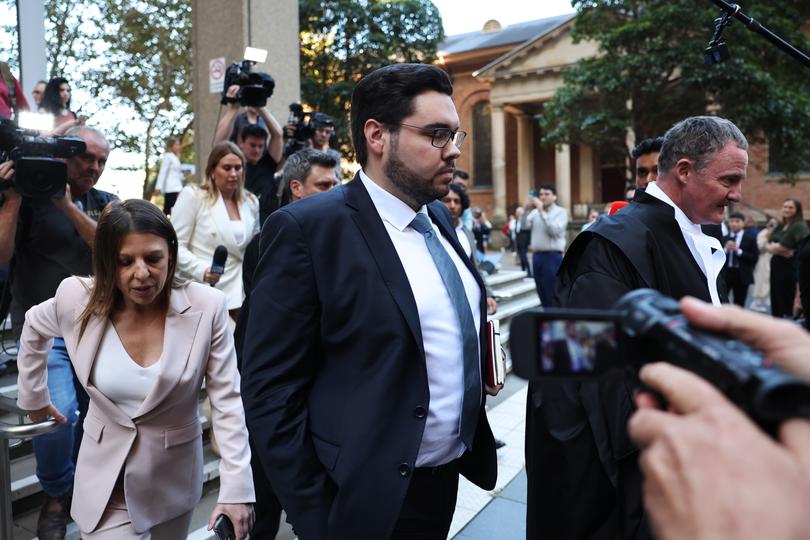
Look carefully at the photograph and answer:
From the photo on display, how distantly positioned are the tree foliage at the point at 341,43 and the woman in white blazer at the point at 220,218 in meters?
16.8

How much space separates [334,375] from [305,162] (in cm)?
221

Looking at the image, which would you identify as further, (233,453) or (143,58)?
(143,58)

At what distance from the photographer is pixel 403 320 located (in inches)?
67.4

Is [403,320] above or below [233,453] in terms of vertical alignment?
above

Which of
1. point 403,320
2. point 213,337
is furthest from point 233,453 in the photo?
point 403,320

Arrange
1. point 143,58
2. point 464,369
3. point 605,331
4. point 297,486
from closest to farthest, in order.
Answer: point 605,331, point 297,486, point 464,369, point 143,58

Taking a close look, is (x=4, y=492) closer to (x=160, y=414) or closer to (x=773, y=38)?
(x=160, y=414)

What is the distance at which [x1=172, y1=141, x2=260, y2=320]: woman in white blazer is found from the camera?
4051 mm

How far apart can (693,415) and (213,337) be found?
78.8 inches

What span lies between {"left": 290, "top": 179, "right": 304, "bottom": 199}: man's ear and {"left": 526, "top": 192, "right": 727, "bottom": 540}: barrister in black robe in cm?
195

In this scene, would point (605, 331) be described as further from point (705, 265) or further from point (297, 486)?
point (705, 265)

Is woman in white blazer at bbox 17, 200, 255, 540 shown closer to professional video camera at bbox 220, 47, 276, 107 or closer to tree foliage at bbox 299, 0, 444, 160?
professional video camera at bbox 220, 47, 276, 107

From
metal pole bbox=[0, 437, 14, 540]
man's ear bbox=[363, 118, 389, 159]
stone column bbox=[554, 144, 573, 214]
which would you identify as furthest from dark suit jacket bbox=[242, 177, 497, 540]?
stone column bbox=[554, 144, 573, 214]

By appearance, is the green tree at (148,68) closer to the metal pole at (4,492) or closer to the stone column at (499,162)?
the metal pole at (4,492)
